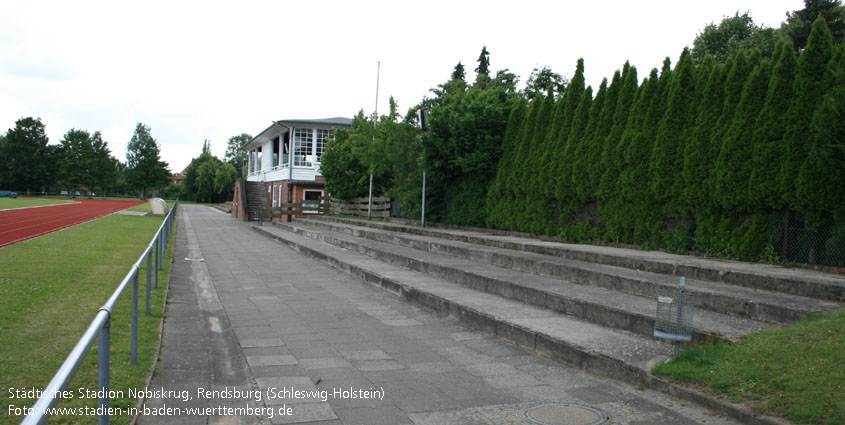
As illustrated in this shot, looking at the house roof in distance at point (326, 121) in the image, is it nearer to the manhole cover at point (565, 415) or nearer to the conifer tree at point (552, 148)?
→ the conifer tree at point (552, 148)

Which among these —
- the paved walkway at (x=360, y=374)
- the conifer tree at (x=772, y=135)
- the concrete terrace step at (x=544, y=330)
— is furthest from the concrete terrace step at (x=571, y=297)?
the conifer tree at (x=772, y=135)

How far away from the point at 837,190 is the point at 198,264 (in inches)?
492

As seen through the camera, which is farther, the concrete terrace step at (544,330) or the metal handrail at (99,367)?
the concrete terrace step at (544,330)

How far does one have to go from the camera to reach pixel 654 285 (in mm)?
6809

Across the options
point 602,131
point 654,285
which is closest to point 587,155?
point 602,131

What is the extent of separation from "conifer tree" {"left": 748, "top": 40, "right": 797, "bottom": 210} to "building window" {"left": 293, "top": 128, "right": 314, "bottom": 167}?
30.0 meters

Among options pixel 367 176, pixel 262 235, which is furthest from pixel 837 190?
pixel 367 176

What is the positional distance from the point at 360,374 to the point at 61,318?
367cm

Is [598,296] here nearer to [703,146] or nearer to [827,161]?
[827,161]

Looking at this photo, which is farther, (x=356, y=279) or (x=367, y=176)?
(x=367, y=176)

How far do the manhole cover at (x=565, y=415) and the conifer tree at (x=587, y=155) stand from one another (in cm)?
852

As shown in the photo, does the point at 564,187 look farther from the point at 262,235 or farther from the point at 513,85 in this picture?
the point at 513,85

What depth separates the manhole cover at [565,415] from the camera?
3.79 metres

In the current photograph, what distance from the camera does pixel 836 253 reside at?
747cm
